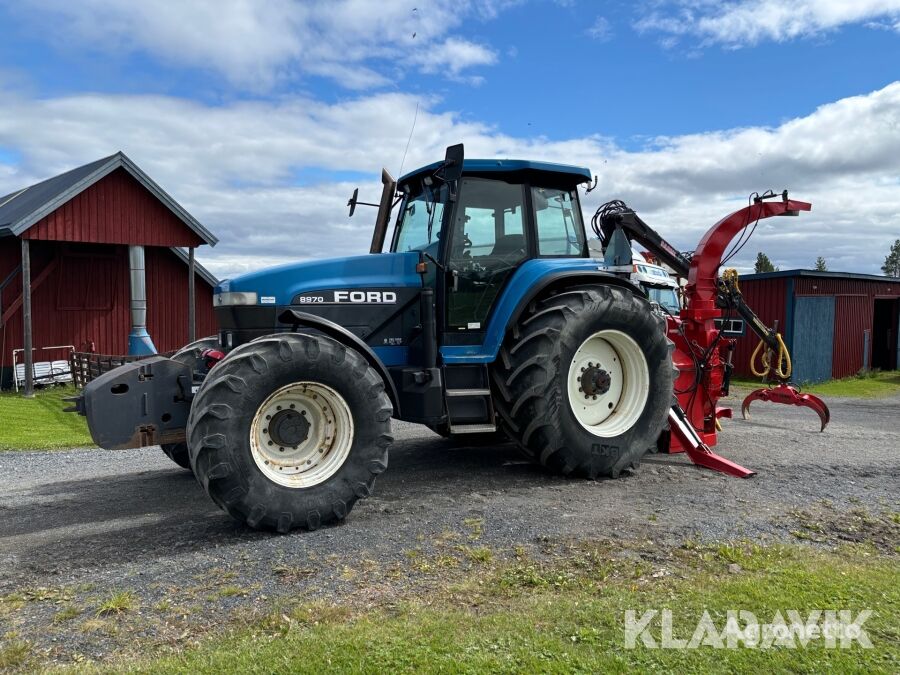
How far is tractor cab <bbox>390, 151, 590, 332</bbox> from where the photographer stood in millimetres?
5977

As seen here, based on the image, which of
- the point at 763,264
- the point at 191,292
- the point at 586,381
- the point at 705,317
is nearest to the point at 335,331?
the point at 586,381

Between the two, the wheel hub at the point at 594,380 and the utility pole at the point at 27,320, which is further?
the utility pole at the point at 27,320

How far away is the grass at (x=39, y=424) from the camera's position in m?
8.87

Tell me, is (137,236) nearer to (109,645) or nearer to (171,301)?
(171,301)

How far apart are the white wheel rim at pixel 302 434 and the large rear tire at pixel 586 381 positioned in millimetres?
1586

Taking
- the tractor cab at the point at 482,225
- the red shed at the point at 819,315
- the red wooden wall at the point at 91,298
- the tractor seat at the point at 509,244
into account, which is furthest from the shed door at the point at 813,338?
the red wooden wall at the point at 91,298

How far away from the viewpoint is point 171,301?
18344mm

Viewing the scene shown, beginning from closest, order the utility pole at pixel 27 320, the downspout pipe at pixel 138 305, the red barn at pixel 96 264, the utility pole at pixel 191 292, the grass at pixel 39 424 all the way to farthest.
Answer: the grass at pixel 39 424
the utility pole at pixel 27 320
the red barn at pixel 96 264
the downspout pipe at pixel 138 305
the utility pole at pixel 191 292

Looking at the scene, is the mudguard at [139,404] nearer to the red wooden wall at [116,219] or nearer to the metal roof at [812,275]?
the red wooden wall at [116,219]

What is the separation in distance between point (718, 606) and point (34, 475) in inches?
248

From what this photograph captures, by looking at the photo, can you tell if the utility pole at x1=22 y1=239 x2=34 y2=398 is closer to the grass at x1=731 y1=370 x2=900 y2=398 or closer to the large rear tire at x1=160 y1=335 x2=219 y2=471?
the large rear tire at x1=160 y1=335 x2=219 y2=471

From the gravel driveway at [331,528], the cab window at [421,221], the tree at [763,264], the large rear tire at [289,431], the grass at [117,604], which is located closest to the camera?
the grass at [117,604]

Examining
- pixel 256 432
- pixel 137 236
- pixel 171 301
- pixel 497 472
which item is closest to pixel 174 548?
pixel 256 432

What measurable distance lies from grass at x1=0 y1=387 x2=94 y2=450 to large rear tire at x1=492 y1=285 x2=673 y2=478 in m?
5.74
